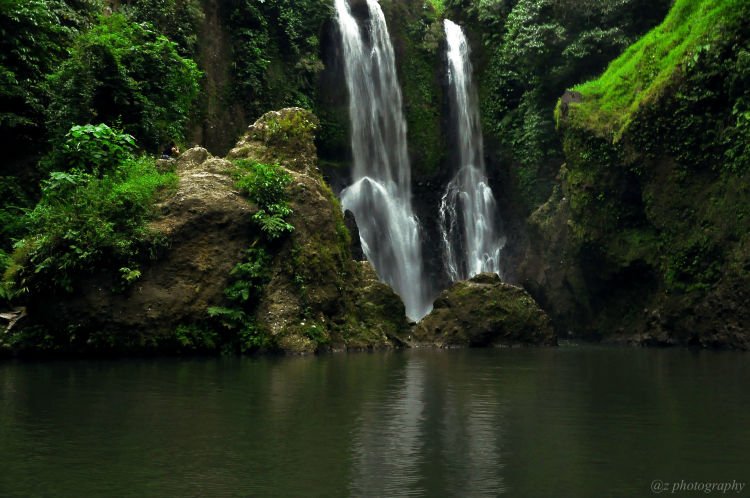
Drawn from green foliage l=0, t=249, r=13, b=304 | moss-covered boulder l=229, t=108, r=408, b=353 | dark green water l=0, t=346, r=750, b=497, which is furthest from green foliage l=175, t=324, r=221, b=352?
dark green water l=0, t=346, r=750, b=497

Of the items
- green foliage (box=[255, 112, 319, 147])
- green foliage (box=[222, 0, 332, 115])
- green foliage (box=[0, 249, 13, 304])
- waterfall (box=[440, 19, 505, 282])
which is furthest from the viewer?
waterfall (box=[440, 19, 505, 282])

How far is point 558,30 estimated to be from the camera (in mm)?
27688

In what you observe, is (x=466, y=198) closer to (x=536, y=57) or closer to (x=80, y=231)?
(x=536, y=57)

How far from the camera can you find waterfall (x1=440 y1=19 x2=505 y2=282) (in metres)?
28.8

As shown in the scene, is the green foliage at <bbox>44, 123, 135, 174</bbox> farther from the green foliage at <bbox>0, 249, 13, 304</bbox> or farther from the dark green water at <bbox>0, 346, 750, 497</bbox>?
the dark green water at <bbox>0, 346, 750, 497</bbox>

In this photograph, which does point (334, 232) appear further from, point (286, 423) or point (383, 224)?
point (286, 423)

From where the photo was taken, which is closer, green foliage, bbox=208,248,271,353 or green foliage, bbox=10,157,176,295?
green foliage, bbox=10,157,176,295

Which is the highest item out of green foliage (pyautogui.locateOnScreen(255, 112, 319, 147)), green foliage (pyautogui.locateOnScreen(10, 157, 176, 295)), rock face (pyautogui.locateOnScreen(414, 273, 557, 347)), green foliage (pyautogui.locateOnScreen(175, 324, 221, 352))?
green foliage (pyautogui.locateOnScreen(255, 112, 319, 147))

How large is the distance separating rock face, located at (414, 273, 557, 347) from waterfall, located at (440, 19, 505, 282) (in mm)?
8343

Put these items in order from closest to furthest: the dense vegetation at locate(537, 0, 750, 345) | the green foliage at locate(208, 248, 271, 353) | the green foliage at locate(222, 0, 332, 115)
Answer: the green foliage at locate(208, 248, 271, 353) < the dense vegetation at locate(537, 0, 750, 345) < the green foliage at locate(222, 0, 332, 115)

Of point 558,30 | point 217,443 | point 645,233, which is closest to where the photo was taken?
point 217,443

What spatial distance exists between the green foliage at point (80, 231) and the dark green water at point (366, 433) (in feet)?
12.6

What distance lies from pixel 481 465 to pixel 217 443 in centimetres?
188

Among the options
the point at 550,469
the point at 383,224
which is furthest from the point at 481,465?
the point at 383,224
